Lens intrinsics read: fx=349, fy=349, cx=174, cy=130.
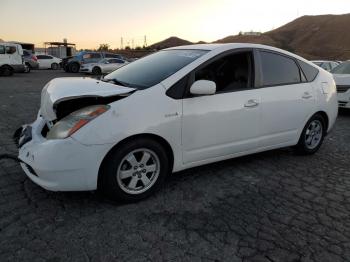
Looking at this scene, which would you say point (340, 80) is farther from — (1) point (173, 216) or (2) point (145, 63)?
(1) point (173, 216)

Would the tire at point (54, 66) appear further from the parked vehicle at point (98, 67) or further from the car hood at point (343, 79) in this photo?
the car hood at point (343, 79)

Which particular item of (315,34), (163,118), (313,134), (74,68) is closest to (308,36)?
(315,34)

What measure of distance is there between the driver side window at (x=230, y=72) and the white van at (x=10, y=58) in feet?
62.7

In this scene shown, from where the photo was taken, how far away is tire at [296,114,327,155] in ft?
17.0

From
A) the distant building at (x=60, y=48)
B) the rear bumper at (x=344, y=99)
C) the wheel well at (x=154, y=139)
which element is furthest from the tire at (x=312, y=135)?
the distant building at (x=60, y=48)

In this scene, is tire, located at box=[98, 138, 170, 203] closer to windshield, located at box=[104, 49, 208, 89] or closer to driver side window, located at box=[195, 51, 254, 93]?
windshield, located at box=[104, 49, 208, 89]

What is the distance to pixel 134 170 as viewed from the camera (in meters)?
3.46

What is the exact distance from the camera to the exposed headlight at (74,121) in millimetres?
3159

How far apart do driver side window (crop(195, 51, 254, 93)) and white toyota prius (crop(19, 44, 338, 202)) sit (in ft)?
0.04

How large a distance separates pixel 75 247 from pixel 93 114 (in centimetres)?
117

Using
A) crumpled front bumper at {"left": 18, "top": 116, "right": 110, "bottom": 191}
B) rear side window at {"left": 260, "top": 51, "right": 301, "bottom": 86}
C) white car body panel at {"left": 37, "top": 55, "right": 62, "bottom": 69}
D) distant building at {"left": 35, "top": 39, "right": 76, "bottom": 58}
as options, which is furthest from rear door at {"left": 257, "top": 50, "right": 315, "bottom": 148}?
distant building at {"left": 35, "top": 39, "right": 76, "bottom": 58}

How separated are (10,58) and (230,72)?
19429 millimetres

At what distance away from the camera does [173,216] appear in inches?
129

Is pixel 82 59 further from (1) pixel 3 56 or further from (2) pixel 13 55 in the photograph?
(1) pixel 3 56
